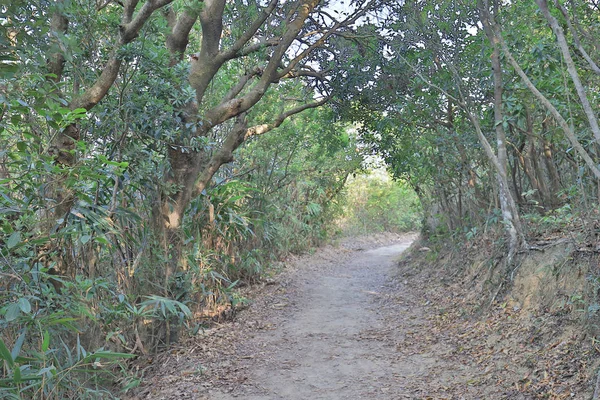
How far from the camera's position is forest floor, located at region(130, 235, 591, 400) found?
474cm

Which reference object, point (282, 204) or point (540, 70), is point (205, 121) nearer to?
point (540, 70)

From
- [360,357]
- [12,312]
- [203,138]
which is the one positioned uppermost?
[203,138]

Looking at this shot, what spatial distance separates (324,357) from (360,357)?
458 millimetres

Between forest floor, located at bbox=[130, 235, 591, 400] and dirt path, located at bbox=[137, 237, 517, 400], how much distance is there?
0.04ft

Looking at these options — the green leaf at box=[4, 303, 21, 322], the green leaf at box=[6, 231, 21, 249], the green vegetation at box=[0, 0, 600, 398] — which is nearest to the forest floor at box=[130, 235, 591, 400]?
the green vegetation at box=[0, 0, 600, 398]

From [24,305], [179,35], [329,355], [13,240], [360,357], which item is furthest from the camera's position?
[179,35]

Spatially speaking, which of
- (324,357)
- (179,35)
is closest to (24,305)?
(324,357)

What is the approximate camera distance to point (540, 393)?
4.09m

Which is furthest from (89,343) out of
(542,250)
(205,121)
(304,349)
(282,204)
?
(282,204)

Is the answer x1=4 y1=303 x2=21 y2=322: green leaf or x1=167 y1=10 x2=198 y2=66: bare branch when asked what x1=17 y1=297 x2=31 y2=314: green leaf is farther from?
x1=167 y1=10 x2=198 y2=66: bare branch

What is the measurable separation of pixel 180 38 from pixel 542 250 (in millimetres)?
5587

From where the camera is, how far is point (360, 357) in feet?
20.1

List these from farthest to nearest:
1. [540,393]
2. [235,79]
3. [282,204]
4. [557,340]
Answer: [282,204] < [235,79] < [557,340] < [540,393]

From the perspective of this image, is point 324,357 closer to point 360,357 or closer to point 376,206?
point 360,357
